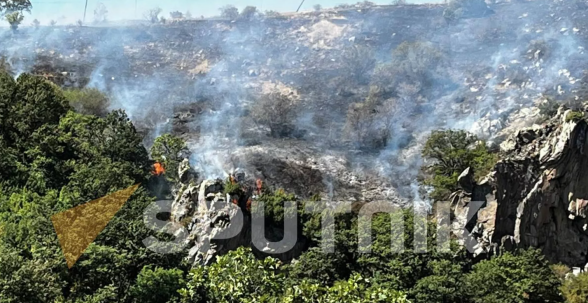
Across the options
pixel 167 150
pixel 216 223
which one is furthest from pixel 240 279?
pixel 167 150

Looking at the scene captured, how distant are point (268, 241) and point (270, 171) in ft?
29.8

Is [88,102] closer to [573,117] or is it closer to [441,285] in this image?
[441,285]

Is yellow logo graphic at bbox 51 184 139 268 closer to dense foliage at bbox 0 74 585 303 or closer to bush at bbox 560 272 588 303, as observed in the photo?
dense foliage at bbox 0 74 585 303

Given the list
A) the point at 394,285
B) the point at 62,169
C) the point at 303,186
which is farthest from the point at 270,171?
the point at 394,285

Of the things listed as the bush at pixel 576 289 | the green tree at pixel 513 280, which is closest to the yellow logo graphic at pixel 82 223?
the green tree at pixel 513 280

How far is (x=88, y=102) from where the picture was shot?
4681 centimetres

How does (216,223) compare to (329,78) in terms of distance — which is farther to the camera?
(329,78)

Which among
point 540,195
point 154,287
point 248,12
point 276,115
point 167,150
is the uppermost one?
point 248,12

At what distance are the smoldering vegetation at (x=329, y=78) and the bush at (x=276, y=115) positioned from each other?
10cm

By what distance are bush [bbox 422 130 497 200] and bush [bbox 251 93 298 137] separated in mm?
10871

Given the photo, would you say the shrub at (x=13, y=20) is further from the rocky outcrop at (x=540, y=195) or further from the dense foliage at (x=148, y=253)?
the rocky outcrop at (x=540, y=195)

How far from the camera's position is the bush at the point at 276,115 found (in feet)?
159

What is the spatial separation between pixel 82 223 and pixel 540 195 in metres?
22.4

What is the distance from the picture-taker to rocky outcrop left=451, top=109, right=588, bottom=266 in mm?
34719
